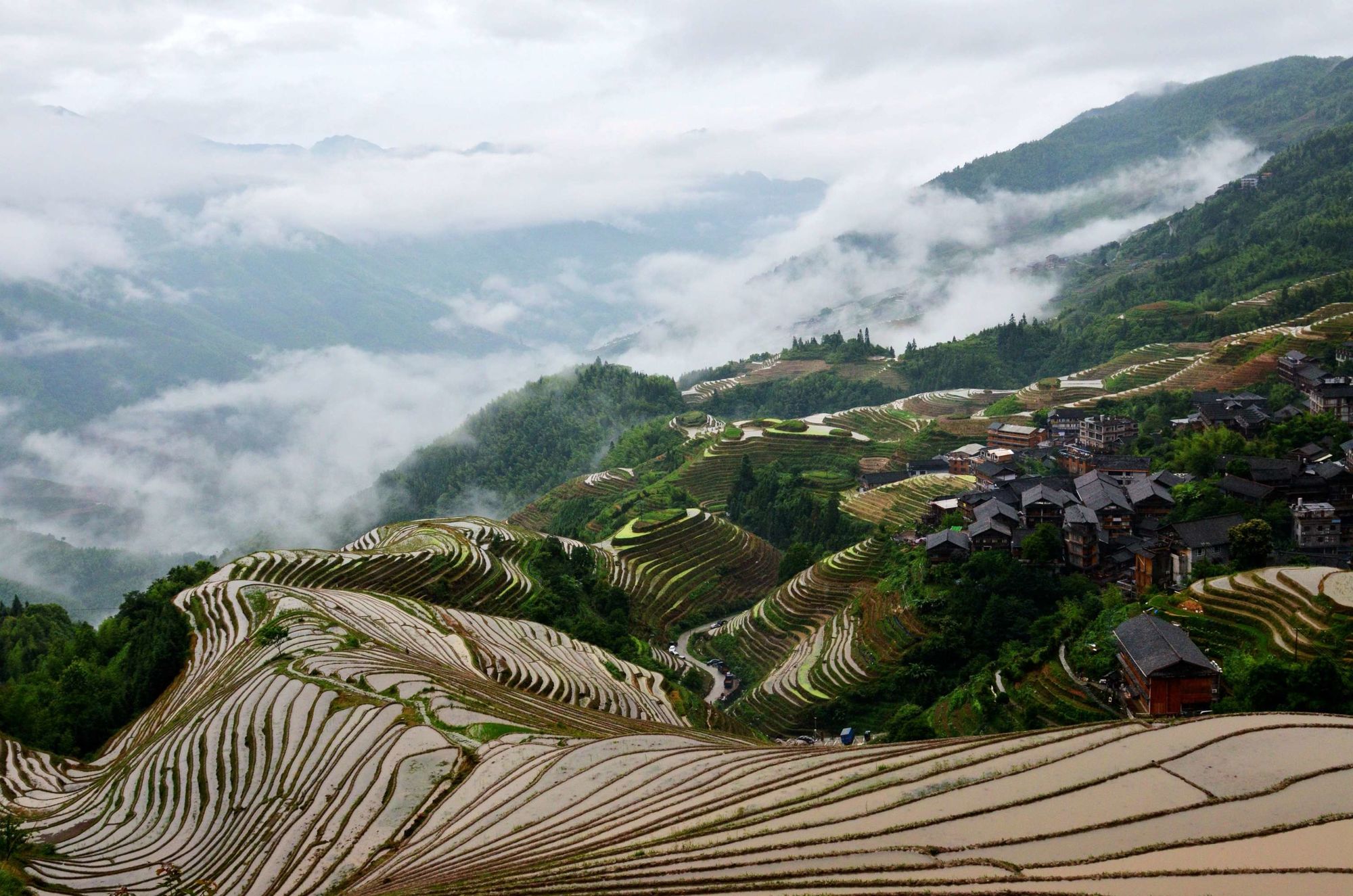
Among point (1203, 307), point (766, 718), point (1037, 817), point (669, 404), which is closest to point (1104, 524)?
point (766, 718)

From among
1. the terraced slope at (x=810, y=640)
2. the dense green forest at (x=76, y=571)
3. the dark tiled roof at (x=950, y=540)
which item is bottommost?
the terraced slope at (x=810, y=640)

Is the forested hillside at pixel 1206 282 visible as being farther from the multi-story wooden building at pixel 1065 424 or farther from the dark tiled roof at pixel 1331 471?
the dark tiled roof at pixel 1331 471

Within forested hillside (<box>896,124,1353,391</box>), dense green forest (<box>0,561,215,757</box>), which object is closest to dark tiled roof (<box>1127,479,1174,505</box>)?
dense green forest (<box>0,561,215,757</box>)

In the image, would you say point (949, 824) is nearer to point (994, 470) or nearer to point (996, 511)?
point (996, 511)

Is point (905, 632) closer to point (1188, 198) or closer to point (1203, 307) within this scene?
point (1203, 307)

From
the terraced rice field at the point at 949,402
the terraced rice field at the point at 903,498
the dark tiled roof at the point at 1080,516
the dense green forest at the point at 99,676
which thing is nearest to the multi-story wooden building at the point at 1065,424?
the terraced rice field at the point at 903,498
